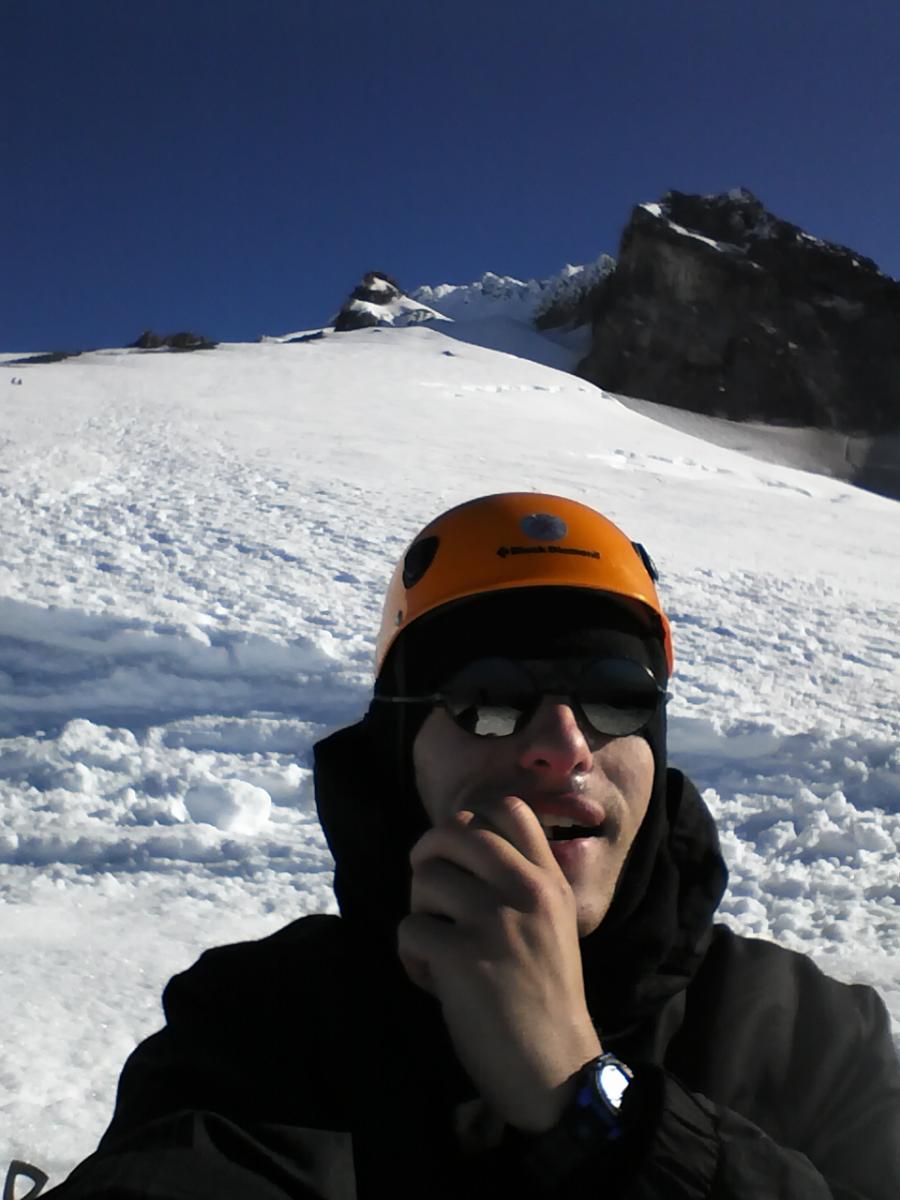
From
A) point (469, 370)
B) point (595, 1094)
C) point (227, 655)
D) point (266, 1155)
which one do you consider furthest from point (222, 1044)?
point (469, 370)

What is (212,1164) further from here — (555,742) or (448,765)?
(555,742)

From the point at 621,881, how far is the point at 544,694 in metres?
0.30

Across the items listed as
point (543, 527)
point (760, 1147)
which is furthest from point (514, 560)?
point (760, 1147)

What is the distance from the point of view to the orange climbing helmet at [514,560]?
1477 millimetres

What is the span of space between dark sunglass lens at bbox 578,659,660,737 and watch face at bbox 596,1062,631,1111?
0.50 m

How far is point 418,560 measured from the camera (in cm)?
157

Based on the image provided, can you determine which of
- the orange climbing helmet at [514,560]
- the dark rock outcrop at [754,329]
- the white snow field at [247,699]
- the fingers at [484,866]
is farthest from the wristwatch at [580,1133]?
the dark rock outcrop at [754,329]

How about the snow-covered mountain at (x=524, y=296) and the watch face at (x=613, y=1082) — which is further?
the snow-covered mountain at (x=524, y=296)

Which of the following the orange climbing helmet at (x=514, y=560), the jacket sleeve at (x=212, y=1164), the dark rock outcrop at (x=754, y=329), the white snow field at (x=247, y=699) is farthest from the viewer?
the dark rock outcrop at (x=754, y=329)

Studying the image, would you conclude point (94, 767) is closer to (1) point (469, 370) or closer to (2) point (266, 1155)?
(2) point (266, 1155)

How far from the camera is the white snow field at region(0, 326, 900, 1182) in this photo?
2678 millimetres

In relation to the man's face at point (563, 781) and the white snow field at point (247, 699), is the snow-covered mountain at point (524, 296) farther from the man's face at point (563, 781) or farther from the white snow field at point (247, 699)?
the man's face at point (563, 781)

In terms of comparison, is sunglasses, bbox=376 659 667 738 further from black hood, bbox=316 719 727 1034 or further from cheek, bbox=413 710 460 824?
black hood, bbox=316 719 727 1034

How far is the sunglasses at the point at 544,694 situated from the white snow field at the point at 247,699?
1.41 meters
